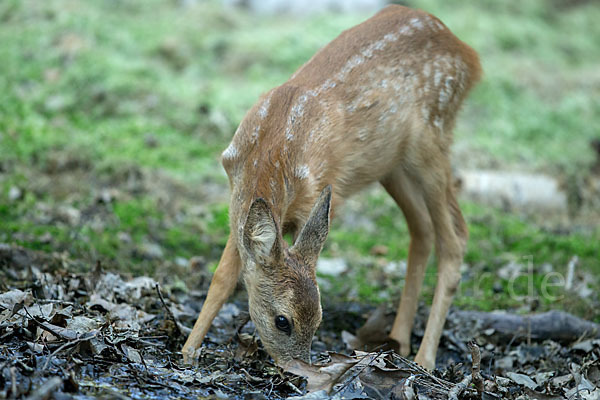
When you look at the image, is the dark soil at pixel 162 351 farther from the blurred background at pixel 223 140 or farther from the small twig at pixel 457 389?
the blurred background at pixel 223 140

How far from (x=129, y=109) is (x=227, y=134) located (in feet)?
5.02

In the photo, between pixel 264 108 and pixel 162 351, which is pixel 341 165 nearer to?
pixel 264 108

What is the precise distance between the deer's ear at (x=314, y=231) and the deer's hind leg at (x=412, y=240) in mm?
1417

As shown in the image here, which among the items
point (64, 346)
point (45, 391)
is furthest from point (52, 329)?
A: point (45, 391)

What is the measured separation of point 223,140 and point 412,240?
463 centimetres

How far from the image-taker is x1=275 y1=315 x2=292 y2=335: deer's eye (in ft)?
13.1

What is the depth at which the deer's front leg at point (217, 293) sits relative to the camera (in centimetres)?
423

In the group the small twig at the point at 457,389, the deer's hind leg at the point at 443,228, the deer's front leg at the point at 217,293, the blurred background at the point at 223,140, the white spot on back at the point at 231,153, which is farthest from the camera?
the blurred background at the point at 223,140

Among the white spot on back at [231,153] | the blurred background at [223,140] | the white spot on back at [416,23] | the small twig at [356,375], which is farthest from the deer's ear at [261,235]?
the white spot on back at [416,23]

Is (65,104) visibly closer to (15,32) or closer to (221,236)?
(15,32)

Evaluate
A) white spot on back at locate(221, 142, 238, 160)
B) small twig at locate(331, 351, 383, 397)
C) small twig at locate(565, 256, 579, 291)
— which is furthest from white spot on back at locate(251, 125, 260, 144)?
small twig at locate(565, 256, 579, 291)

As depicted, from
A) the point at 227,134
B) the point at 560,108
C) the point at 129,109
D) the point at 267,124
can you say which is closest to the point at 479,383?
the point at 267,124

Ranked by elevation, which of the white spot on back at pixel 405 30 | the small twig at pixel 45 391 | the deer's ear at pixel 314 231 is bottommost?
the small twig at pixel 45 391

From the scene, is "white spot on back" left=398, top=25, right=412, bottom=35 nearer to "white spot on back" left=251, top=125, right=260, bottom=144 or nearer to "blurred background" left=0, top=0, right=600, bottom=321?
"white spot on back" left=251, top=125, right=260, bottom=144
